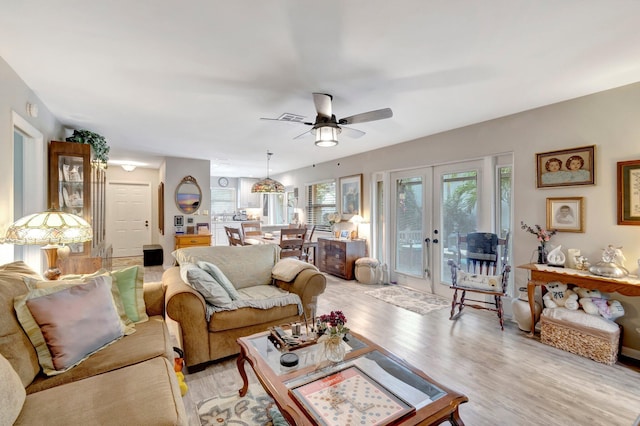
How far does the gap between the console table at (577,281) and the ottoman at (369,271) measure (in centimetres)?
243

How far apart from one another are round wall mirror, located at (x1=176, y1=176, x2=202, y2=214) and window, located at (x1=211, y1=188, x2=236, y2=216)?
135 inches

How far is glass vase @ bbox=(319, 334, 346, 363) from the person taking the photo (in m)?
1.66

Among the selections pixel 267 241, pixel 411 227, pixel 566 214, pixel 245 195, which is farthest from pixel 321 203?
pixel 566 214

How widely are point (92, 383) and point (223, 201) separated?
8.88m

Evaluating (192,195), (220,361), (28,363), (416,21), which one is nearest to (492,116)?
(416,21)

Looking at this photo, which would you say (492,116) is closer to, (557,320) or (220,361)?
(557,320)

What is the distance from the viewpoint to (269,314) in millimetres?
2645

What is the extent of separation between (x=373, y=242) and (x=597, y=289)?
10.8 ft

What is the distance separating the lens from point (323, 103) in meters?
2.76

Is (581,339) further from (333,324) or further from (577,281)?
(333,324)

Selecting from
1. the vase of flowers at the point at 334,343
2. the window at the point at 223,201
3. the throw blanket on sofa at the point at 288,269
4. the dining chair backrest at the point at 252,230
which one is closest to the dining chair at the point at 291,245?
the throw blanket on sofa at the point at 288,269

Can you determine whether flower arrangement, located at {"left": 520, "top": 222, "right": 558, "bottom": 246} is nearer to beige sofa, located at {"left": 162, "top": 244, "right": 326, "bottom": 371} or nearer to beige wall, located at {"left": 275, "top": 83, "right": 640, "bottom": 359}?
beige wall, located at {"left": 275, "top": 83, "right": 640, "bottom": 359}

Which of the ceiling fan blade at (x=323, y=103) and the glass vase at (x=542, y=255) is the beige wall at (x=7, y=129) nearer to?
the ceiling fan blade at (x=323, y=103)

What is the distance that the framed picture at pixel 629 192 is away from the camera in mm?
2604
